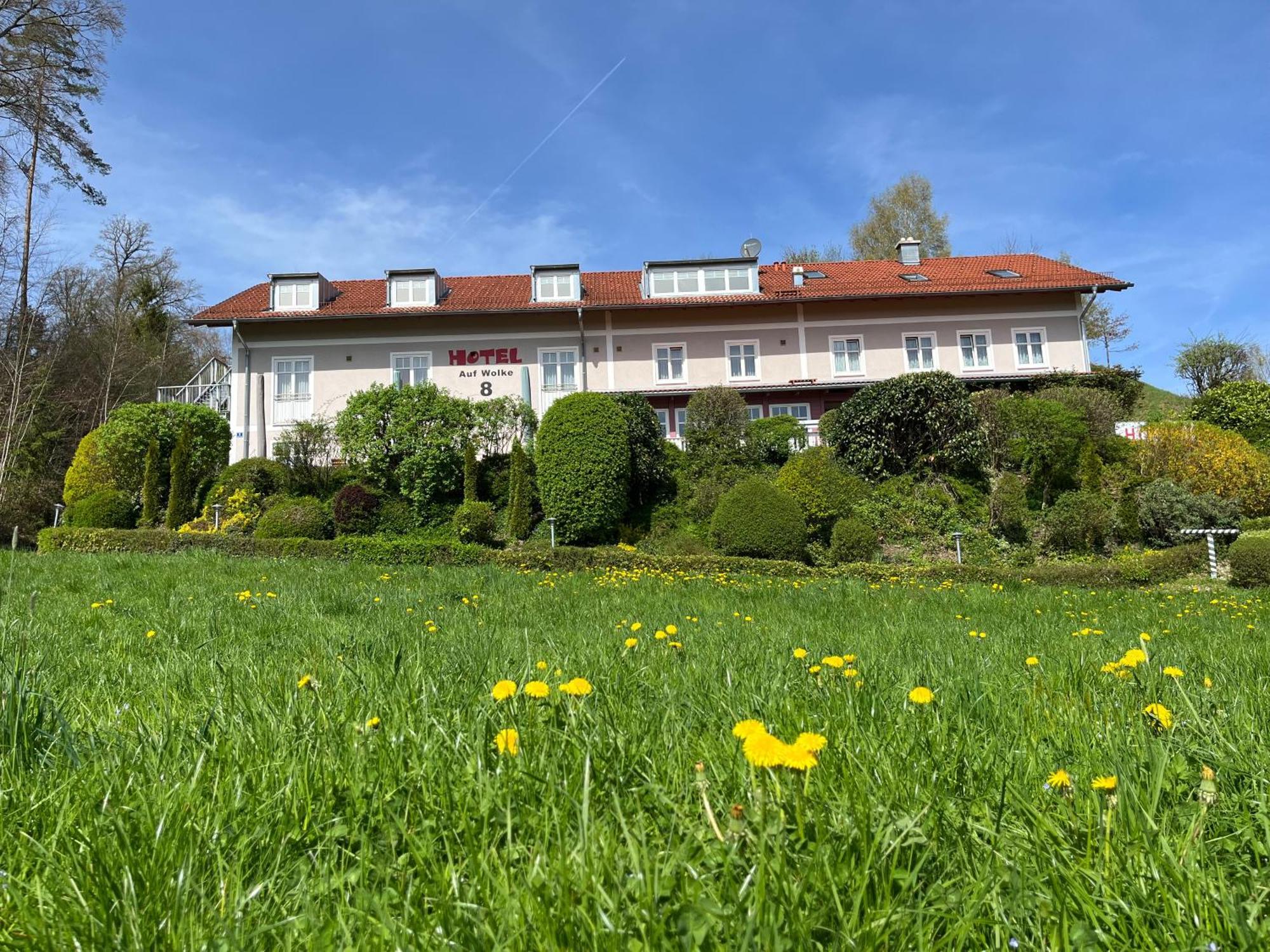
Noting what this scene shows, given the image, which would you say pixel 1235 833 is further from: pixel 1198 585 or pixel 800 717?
pixel 1198 585

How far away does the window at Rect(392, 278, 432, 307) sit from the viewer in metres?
26.2

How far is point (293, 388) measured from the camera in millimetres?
25516

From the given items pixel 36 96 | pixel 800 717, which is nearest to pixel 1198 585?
pixel 800 717

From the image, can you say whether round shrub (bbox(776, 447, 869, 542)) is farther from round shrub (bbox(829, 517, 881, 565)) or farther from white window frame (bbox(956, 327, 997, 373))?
white window frame (bbox(956, 327, 997, 373))

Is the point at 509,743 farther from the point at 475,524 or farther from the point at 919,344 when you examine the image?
the point at 919,344

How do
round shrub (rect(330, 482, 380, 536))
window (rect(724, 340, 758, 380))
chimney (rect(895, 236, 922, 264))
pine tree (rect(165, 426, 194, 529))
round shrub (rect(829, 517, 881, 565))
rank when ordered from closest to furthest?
round shrub (rect(829, 517, 881, 565)) < round shrub (rect(330, 482, 380, 536)) < pine tree (rect(165, 426, 194, 529)) < window (rect(724, 340, 758, 380)) < chimney (rect(895, 236, 922, 264))

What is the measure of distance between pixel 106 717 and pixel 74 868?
1151 mm

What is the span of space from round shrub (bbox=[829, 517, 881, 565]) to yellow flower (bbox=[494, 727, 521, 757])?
49.3 feet

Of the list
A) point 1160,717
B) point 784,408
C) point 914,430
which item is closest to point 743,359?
point 784,408

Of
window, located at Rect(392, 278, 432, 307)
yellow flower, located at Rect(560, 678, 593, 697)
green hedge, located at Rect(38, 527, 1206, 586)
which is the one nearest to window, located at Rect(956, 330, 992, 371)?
green hedge, located at Rect(38, 527, 1206, 586)

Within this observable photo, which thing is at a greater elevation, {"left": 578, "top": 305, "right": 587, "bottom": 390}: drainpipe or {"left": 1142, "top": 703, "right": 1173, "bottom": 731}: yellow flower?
{"left": 578, "top": 305, "right": 587, "bottom": 390}: drainpipe

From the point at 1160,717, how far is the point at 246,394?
28.4 meters

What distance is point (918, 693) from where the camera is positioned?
1.69 metres

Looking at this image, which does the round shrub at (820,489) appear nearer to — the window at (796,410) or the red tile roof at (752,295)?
the window at (796,410)
